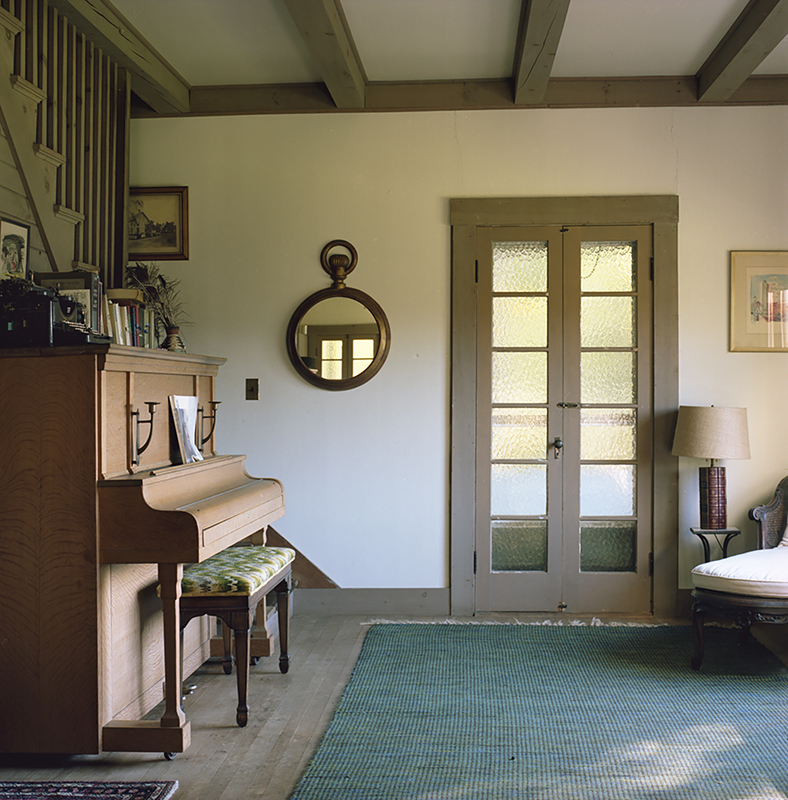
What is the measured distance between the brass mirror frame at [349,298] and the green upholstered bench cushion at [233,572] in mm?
1279

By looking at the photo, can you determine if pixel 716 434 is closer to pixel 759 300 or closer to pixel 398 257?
pixel 759 300

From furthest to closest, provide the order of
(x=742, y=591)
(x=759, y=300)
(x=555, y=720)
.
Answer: (x=759, y=300), (x=742, y=591), (x=555, y=720)

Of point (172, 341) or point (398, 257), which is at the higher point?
point (398, 257)

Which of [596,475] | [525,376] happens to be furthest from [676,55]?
[596,475]

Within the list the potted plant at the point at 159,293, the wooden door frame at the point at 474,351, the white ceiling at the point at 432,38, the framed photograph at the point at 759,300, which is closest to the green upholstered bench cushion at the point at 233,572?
the potted plant at the point at 159,293

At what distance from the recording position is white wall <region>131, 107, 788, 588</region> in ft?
13.3

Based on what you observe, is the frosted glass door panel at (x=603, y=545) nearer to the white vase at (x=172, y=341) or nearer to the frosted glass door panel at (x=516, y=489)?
the frosted glass door panel at (x=516, y=489)

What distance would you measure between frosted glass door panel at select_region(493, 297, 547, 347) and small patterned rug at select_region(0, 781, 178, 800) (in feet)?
9.33

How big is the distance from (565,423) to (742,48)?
7.02 feet

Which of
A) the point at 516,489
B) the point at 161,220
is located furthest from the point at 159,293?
the point at 516,489

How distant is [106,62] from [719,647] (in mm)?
4526

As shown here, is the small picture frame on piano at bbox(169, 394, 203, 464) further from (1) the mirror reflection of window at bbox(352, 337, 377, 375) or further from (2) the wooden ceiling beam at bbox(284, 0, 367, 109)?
(2) the wooden ceiling beam at bbox(284, 0, 367, 109)

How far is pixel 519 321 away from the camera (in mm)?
4121

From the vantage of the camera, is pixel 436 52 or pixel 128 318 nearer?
pixel 128 318
